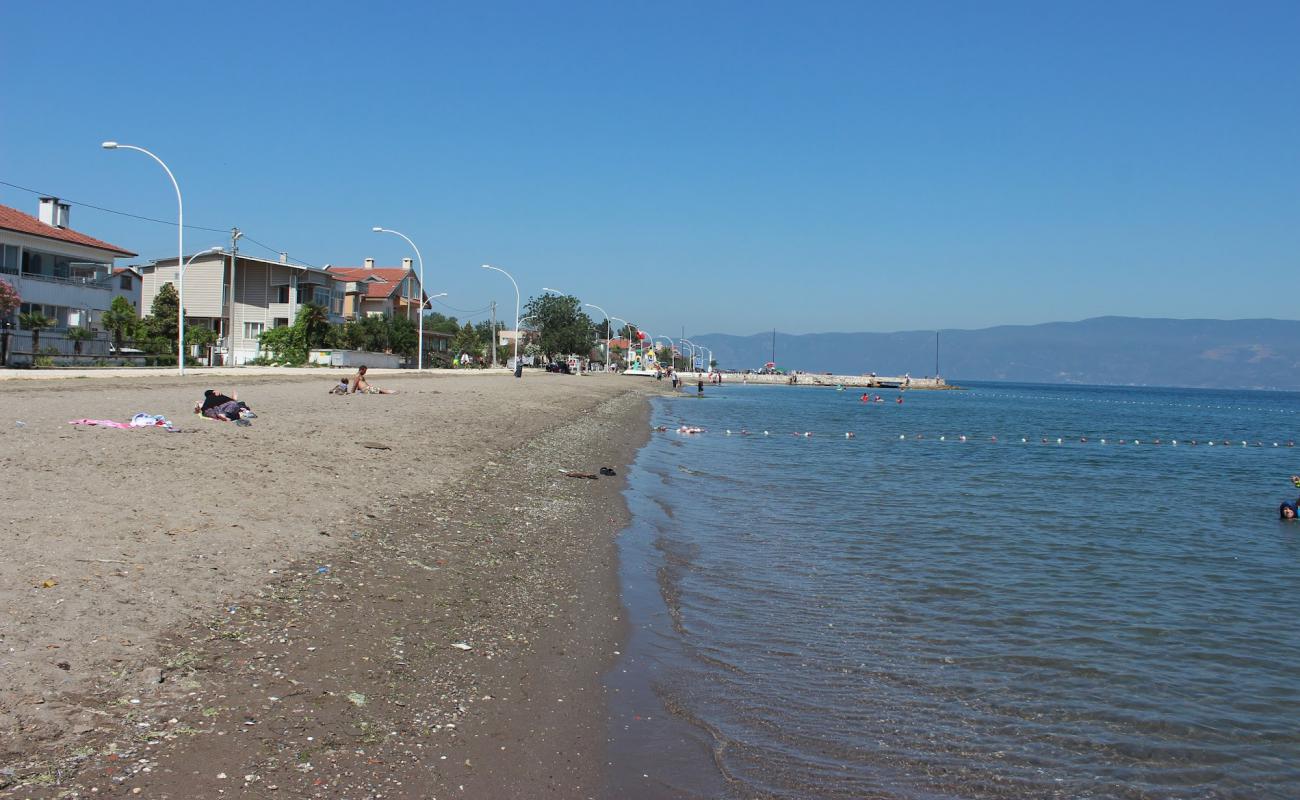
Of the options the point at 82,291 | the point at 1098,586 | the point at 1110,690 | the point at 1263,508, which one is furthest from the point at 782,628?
the point at 82,291

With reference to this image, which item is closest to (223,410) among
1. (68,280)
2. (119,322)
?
(68,280)

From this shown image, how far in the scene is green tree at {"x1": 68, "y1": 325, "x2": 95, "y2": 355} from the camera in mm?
42562

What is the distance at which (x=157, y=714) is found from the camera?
5.47m

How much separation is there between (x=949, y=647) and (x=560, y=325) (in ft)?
338

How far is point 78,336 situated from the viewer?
140 feet

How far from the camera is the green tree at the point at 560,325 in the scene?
110562mm

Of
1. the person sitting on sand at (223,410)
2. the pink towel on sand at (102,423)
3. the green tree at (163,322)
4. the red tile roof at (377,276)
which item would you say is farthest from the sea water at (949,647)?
the red tile roof at (377,276)

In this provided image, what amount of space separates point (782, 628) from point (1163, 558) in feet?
28.4

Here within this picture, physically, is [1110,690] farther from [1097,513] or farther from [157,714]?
[1097,513]

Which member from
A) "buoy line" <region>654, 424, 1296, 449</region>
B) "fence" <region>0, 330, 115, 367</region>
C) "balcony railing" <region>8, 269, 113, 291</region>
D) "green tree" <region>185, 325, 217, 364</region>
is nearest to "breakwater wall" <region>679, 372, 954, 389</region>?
"green tree" <region>185, 325, 217, 364</region>

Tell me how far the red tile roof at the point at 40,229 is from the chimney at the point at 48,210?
32.9 inches

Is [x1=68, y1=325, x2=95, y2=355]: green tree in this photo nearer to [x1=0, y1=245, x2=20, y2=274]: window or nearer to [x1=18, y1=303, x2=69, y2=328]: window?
[x1=18, y1=303, x2=69, y2=328]: window

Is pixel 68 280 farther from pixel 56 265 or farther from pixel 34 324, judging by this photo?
pixel 34 324

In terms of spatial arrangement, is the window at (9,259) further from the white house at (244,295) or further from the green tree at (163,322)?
the white house at (244,295)
